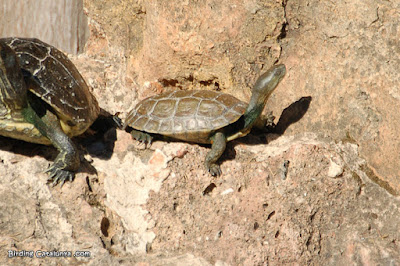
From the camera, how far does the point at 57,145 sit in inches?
137

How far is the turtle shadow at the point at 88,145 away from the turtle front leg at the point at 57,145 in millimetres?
157

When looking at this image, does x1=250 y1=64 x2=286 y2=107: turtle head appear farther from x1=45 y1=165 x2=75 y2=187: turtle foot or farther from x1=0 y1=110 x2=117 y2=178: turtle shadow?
x1=45 y1=165 x2=75 y2=187: turtle foot

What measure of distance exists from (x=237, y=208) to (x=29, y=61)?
217cm

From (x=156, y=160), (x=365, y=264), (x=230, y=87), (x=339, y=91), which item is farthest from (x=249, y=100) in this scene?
(x=365, y=264)

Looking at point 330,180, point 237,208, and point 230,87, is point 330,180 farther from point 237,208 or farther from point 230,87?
point 230,87

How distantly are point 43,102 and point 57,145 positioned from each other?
40 cm

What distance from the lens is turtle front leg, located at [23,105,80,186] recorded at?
11.1 feet

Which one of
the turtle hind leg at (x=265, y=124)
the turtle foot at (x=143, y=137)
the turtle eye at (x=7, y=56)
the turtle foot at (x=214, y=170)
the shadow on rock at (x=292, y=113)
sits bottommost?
the turtle foot at (x=143, y=137)

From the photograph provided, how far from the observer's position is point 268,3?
417 centimetres

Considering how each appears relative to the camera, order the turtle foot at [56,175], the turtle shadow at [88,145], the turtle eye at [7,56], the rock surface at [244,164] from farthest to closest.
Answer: the turtle shadow at [88,145] < the turtle foot at [56,175] < the rock surface at [244,164] < the turtle eye at [7,56]

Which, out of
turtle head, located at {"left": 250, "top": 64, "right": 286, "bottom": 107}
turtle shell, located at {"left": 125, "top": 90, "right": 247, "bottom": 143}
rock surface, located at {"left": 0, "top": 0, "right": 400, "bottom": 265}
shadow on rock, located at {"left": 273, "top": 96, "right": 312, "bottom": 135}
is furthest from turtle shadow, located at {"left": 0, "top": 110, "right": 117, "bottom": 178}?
shadow on rock, located at {"left": 273, "top": 96, "right": 312, "bottom": 135}

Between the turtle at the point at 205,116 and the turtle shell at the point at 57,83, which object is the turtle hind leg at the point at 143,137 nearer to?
the turtle at the point at 205,116

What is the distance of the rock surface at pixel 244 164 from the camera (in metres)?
3.21

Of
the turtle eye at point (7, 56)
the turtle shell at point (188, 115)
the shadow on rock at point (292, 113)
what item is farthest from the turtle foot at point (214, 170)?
the turtle eye at point (7, 56)
